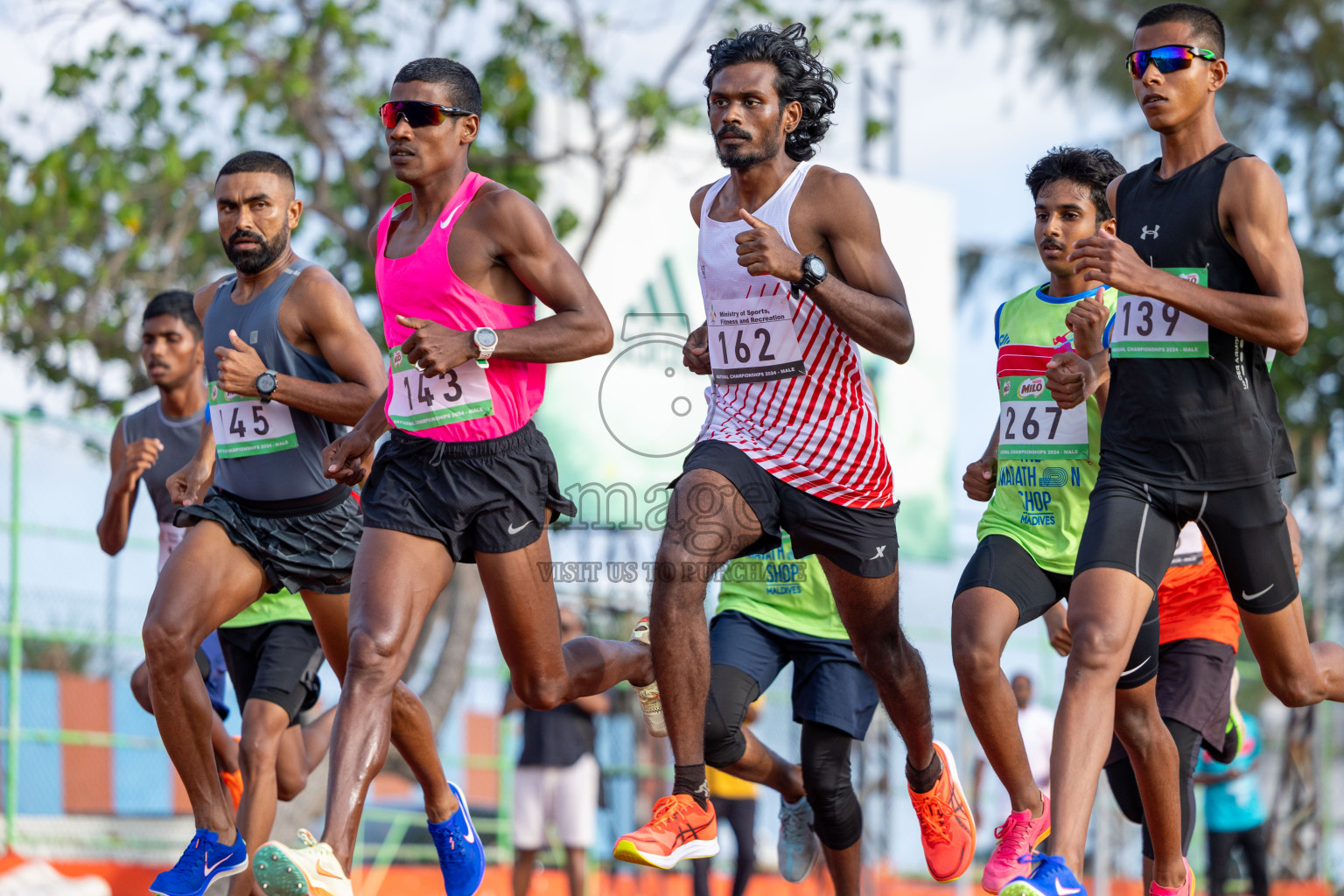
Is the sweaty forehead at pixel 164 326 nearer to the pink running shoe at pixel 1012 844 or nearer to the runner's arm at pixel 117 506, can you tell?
the runner's arm at pixel 117 506

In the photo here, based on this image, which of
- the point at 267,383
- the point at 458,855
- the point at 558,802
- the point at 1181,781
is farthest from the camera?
the point at 558,802

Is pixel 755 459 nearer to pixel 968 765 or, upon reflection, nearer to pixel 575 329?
pixel 575 329

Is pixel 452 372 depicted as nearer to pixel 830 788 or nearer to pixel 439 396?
pixel 439 396

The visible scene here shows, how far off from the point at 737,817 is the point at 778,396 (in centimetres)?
643

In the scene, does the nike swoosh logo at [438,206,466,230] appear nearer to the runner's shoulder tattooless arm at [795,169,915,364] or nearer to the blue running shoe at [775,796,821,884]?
the runner's shoulder tattooless arm at [795,169,915,364]

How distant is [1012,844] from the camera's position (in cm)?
557

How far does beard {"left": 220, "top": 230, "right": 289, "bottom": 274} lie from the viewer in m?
6.18

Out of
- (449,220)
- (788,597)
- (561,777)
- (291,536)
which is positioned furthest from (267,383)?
(561,777)

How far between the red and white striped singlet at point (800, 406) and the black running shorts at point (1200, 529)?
2.75ft

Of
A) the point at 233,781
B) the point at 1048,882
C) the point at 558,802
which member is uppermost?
the point at 1048,882

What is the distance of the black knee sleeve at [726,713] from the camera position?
659cm

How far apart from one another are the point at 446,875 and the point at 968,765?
37.1ft

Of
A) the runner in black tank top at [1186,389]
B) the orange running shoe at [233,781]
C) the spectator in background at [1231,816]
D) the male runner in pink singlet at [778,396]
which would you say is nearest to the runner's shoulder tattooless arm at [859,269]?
the male runner in pink singlet at [778,396]

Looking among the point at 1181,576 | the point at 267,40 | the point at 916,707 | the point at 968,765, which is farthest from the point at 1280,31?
the point at 916,707
